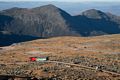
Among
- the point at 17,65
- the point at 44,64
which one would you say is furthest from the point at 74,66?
the point at 17,65

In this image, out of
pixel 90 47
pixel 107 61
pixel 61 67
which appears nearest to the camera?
pixel 61 67

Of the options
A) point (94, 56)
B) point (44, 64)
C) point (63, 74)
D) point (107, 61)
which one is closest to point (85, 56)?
point (94, 56)

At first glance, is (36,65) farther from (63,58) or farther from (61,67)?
(63,58)

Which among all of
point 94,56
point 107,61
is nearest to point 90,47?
point 94,56

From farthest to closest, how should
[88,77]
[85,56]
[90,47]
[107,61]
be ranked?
[90,47] < [85,56] < [107,61] < [88,77]

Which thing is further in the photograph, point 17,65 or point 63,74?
point 17,65

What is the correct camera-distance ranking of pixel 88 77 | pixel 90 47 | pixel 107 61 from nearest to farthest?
pixel 88 77 < pixel 107 61 < pixel 90 47

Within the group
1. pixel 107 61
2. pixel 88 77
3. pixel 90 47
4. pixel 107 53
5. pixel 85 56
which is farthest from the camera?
pixel 90 47

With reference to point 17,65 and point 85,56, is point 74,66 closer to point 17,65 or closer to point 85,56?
point 17,65

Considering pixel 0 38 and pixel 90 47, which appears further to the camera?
pixel 0 38
